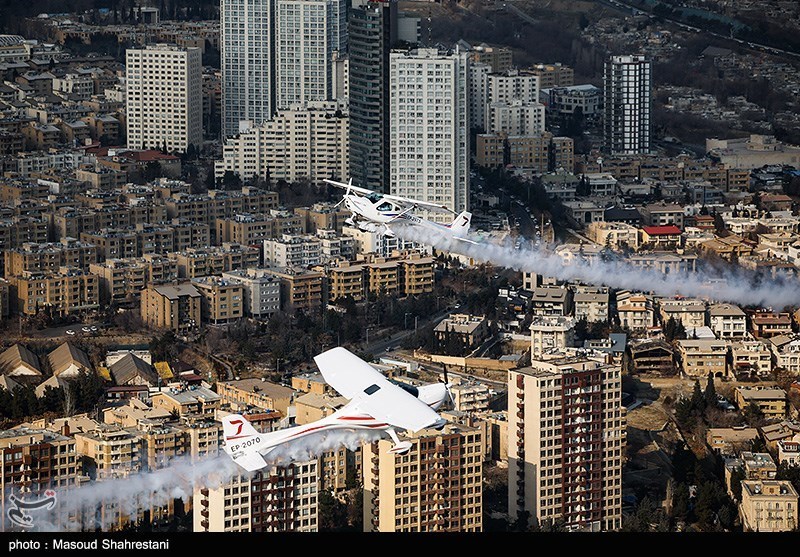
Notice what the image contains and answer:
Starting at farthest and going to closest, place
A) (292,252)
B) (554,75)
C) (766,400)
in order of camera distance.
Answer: (554,75)
(292,252)
(766,400)

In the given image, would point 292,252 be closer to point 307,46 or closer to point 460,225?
point 460,225

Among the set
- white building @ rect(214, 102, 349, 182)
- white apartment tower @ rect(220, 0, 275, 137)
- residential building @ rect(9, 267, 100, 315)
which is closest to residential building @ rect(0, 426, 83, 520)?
residential building @ rect(9, 267, 100, 315)

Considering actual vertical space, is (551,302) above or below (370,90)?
below

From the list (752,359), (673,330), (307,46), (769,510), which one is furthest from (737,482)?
(307,46)

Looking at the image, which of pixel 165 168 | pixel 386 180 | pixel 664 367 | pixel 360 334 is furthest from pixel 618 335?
pixel 165 168

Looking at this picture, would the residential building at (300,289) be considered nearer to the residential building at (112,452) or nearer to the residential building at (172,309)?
the residential building at (172,309)
